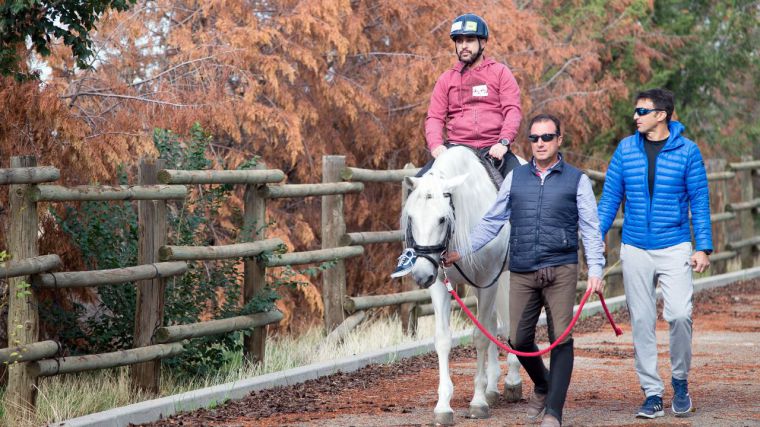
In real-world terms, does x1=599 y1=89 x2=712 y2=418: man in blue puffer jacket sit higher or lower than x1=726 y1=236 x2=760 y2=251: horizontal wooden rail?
higher

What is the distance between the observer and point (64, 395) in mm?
7867

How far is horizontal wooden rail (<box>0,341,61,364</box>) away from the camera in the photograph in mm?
7191

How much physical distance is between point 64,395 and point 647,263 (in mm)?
3774

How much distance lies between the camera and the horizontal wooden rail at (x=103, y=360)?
755 centimetres

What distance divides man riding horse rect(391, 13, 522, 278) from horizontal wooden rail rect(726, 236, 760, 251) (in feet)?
37.8

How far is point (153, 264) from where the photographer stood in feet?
27.5

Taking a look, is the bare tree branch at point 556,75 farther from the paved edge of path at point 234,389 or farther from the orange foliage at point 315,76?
the paved edge of path at point 234,389

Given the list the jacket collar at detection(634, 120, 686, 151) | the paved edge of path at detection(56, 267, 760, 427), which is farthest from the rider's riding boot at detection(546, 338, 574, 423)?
the paved edge of path at detection(56, 267, 760, 427)

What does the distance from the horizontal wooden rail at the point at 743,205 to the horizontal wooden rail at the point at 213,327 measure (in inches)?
442

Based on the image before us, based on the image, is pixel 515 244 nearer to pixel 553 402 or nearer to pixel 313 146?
pixel 553 402

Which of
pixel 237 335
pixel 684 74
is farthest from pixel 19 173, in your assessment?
pixel 684 74

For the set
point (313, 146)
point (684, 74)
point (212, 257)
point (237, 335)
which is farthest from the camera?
point (684, 74)

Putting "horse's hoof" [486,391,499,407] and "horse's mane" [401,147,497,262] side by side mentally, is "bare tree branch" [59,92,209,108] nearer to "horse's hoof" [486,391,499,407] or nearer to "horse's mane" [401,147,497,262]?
"horse's mane" [401,147,497,262]

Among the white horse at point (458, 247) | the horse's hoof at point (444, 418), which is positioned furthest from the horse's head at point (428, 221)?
the horse's hoof at point (444, 418)
